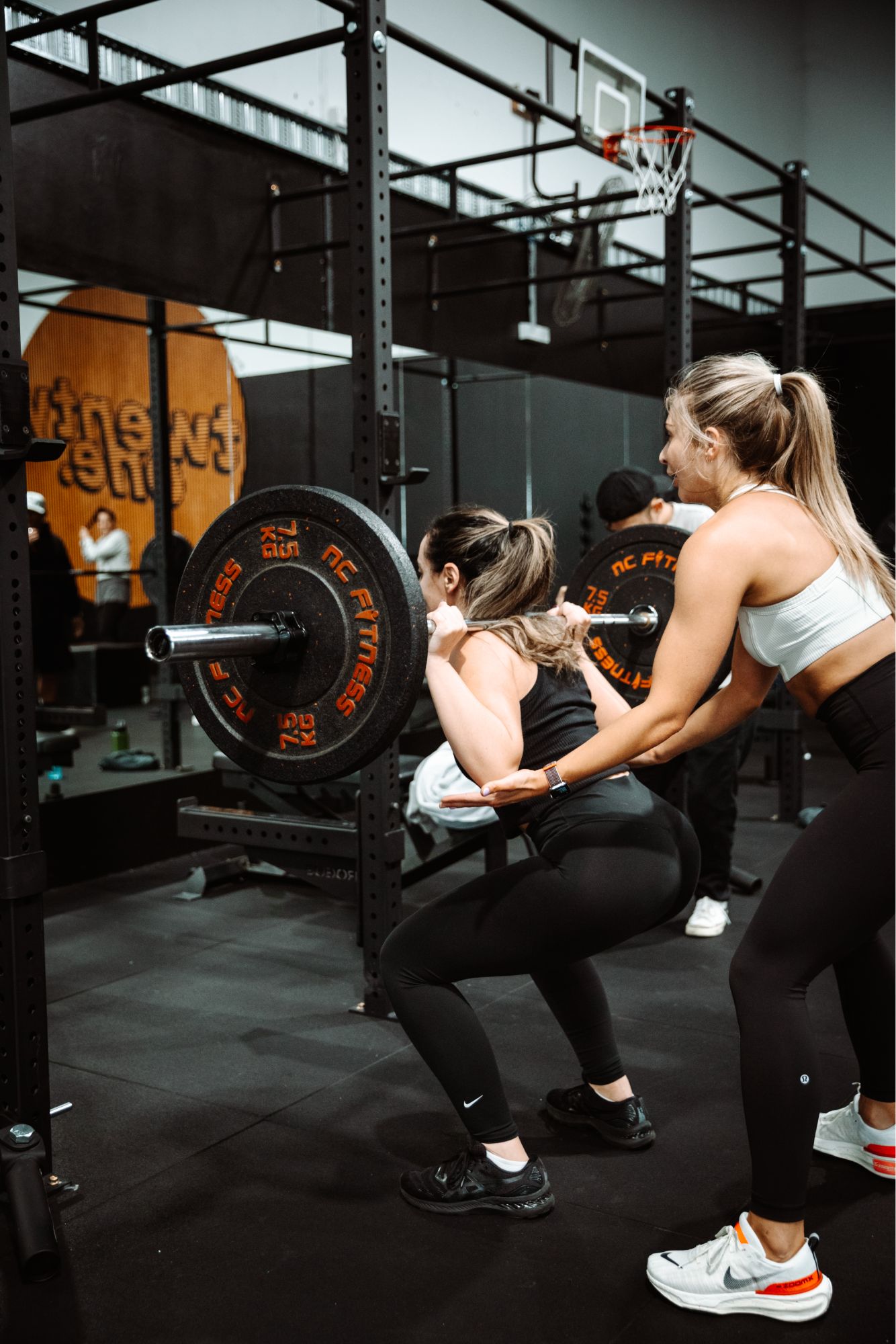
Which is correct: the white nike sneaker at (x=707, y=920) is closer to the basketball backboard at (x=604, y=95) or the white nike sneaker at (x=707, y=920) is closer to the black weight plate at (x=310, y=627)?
the black weight plate at (x=310, y=627)

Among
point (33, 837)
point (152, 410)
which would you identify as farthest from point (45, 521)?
point (33, 837)

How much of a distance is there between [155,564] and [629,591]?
2.40 m

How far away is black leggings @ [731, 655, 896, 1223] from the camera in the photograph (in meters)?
1.68

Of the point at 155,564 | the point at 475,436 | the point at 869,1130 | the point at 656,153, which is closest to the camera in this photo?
the point at 869,1130

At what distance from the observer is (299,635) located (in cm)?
187

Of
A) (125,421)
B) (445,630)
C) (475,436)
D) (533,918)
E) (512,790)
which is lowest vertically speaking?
(533,918)

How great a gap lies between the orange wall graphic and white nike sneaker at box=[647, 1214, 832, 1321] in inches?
135

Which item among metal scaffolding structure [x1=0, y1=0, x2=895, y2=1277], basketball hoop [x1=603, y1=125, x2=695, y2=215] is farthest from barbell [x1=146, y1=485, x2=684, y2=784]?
basketball hoop [x1=603, y1=125, x2=695, y2=215]

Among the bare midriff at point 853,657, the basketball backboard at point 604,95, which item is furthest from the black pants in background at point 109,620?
the bare midriff at point 853,657

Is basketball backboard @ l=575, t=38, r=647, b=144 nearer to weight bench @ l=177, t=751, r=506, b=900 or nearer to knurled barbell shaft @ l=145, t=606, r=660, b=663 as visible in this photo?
weight bench @ l=177, t=751, r=506, b=900

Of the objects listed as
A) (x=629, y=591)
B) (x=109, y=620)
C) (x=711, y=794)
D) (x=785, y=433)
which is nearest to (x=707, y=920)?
(x=711, y=794)

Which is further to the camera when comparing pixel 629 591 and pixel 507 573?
pixel 629 591

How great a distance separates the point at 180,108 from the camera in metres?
4.84

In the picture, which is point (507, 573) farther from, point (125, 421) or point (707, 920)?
point (125, 421)
